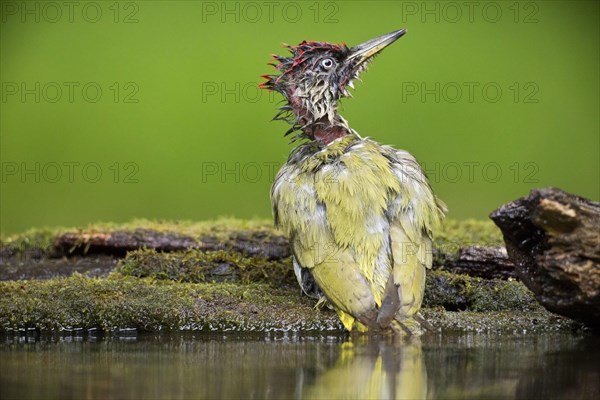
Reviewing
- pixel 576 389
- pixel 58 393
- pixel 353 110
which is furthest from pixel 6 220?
pixel 576 389

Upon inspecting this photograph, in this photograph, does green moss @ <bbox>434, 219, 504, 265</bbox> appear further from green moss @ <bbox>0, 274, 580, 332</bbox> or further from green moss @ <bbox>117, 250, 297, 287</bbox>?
green moss @ <bbox>117, 250, 297, 287</bbox>

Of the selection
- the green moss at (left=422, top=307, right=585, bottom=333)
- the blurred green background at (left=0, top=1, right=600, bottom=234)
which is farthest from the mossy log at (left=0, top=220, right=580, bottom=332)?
the blurred green background at (left=0, top=1, right=600, bottom=234)

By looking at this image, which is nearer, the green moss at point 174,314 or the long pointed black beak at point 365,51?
the green moss at point 174,314

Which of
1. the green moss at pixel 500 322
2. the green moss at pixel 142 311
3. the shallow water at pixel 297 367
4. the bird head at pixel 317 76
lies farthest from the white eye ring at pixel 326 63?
the shallow water at pixel 297 367

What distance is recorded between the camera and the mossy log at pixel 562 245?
5078mm

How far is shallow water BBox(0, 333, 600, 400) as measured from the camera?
13.6ft

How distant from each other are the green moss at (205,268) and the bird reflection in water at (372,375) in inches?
61.3

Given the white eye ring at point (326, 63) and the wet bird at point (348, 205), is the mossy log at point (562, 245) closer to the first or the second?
the wet bird at point (348, 205)

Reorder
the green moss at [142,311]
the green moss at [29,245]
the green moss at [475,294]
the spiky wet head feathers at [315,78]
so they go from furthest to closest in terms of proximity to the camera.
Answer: the green moss at [29,245], the spiky wet head feathers at [315,78], the green moss at [475,294], the green moss at [142,311]

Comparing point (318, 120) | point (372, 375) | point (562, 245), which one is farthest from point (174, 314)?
point (562, 245)

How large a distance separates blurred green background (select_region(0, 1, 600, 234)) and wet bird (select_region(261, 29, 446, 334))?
152 inches

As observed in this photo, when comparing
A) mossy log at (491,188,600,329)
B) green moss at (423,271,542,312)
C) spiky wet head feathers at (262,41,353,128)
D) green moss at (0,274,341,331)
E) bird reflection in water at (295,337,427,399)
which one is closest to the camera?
bird reflection in water at (295,337,427,399)

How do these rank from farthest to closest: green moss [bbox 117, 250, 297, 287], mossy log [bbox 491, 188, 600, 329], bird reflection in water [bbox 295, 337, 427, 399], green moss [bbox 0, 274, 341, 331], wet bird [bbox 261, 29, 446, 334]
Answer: green moss [bbox 117, 250, 297, 287], green moss [bbox 0, 274, 341, 331], wet bird [bbox 261, 29, 446, 334], mossy log [bbox 491, 188, 600, 329], bird reflection in water [bbox 295, 337, 427, 399]

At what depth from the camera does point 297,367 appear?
4742 millimetres
